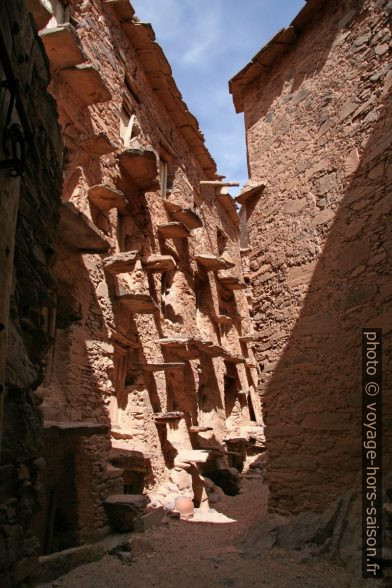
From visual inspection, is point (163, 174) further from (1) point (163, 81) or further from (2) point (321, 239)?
(2) point (321, 239)

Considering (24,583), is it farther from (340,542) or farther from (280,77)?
(280,77)

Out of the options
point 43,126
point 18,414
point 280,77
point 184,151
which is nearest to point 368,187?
point 280,77

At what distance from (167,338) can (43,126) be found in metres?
Result: 8.34

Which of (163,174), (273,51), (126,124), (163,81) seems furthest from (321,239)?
(163,81)

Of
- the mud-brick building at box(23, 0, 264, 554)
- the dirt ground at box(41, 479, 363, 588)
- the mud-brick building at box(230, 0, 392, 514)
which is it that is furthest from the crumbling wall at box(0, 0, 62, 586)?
the mud-brick building at box(230, 0, 392, 514)

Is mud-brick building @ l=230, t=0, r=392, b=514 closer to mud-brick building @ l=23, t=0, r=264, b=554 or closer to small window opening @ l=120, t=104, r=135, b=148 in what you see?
mud-brick building @ l=23, t=0, r=264, b=554

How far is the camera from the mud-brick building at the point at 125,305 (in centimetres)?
693

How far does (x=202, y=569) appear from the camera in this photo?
17.1 ft

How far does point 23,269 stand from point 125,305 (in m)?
6.61

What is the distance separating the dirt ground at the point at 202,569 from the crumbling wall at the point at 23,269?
8.16 feet

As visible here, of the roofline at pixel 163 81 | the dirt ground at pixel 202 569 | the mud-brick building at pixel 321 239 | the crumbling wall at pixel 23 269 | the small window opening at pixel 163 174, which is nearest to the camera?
the crumbling wall at pixel 23 269

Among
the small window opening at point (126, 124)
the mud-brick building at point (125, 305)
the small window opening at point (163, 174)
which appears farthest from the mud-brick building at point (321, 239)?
the small window opening at point (163, 174)

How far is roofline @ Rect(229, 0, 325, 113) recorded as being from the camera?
694 cm

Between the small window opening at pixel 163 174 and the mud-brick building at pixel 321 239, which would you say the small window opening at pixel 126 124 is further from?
the mud-brick building at pixel 321 239
